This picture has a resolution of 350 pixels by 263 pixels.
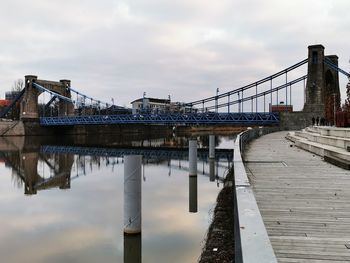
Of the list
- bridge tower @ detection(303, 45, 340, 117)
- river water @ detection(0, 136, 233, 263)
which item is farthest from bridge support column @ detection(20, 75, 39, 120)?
river water @ detection(0, 136, 233, 263)

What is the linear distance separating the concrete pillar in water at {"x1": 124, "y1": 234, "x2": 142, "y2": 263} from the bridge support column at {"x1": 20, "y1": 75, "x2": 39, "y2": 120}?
70.2 metres

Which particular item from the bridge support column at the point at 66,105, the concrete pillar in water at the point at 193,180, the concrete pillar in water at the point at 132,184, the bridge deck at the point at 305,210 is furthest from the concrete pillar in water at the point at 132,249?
the bridge support column at the point at 66,105

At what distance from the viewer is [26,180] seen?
66.1ft

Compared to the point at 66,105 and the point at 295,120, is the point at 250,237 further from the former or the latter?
the point at 66,105

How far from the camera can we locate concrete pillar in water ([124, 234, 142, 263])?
823 centimetres

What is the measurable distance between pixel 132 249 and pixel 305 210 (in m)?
4.07

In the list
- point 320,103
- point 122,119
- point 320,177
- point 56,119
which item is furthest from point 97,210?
point 56,119

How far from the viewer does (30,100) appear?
76812 mm

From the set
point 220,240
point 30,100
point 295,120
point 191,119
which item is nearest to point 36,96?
point 30,100

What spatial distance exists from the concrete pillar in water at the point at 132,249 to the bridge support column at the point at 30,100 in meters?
70.2

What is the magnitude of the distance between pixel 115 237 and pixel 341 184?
5.21m

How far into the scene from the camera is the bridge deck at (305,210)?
171 inches

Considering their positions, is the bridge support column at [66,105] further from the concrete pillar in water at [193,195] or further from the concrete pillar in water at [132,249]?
the concrete pillar in water at [132,249]

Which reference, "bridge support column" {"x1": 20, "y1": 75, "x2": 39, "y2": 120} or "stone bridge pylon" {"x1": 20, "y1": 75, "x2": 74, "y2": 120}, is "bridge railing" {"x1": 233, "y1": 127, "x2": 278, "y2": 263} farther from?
"bridge support column" {"x1": 20, "y1": 75, "x2": 39, "y2": 120}
